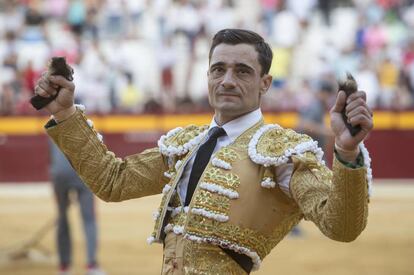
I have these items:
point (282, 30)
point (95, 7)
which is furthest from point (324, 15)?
point (95, 7)

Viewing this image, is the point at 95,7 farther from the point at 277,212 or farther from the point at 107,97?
the point at 277,212

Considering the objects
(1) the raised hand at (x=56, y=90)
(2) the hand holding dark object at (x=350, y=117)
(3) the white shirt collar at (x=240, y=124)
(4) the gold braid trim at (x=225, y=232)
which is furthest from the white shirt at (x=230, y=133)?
(2) the hand holding dark object at (x=350, y=117)

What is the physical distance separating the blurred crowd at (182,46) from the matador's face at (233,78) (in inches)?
398

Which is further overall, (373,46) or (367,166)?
(373,46)

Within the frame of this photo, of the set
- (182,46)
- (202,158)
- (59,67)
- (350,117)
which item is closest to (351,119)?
(350,117)

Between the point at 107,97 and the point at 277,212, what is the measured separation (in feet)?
35.6

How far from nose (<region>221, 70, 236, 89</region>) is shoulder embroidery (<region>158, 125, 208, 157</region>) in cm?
28

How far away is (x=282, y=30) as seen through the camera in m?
15.4

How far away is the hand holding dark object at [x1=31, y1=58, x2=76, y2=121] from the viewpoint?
3291 mm

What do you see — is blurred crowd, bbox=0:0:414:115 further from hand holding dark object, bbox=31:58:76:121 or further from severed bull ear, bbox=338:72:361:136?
severed bull ear, bbox=338:72:361:136

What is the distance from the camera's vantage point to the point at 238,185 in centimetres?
323

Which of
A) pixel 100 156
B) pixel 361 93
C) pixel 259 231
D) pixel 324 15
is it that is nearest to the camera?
pixel 361 93

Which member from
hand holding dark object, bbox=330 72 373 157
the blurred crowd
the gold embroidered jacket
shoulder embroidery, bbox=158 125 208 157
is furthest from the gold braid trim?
the blurred crowd

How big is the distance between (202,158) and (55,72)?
0.52 m
